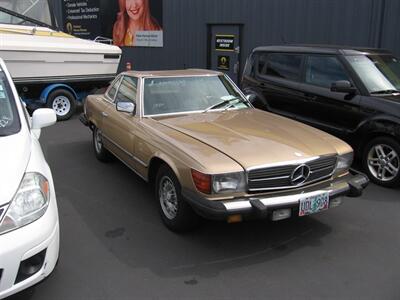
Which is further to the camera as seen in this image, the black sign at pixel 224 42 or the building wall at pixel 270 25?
the black sign at pixel 224 42

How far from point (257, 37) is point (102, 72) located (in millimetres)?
4188

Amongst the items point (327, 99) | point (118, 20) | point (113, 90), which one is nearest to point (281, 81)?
point (327, 99)

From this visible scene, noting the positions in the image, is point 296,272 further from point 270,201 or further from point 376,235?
point 376,235

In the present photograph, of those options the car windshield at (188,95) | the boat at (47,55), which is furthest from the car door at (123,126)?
the boat at (47,55)

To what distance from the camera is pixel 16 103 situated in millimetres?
3914

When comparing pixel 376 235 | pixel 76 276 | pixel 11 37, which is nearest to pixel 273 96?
pixel 376 235

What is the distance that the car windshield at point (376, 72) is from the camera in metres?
6.15

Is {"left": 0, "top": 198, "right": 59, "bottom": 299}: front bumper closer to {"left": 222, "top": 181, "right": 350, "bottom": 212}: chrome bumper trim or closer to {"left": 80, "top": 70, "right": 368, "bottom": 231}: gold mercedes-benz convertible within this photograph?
{"left": 80, "top": 70, "right": 368, "bottom": 231}: gold mercedes-benz convertible

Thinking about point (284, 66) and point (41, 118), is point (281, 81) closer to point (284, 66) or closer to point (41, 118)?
point (284, 66)

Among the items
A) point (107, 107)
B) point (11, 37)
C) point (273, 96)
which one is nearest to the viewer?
point (107, 107)

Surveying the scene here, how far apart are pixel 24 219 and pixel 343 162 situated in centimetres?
295

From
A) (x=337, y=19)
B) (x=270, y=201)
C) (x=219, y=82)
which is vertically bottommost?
(x=270, y=201)

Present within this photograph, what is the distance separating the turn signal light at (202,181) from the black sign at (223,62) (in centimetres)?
950

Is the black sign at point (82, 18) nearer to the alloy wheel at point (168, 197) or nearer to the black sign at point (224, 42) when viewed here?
the black sign at point (224, 42)
